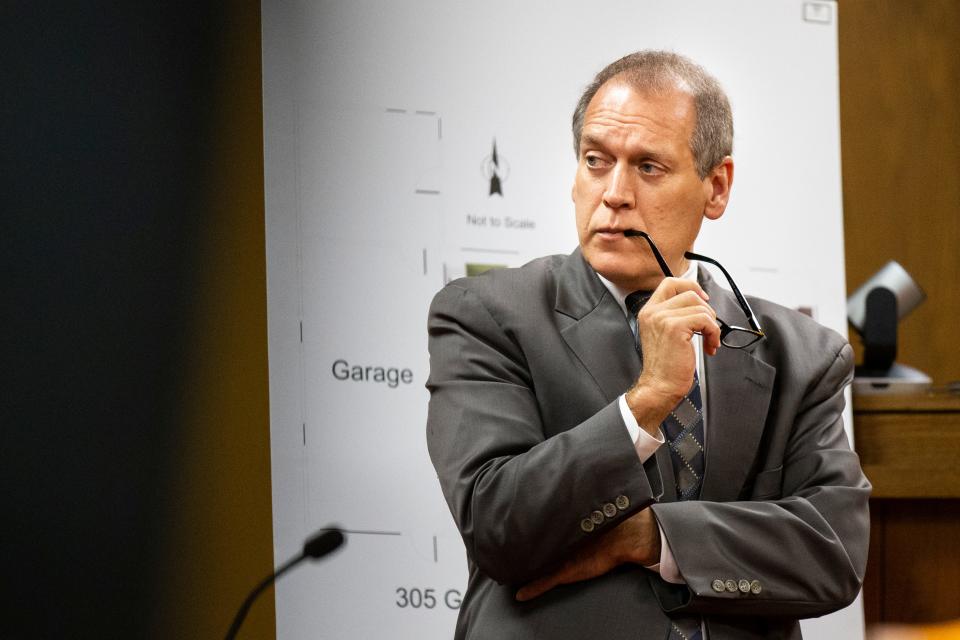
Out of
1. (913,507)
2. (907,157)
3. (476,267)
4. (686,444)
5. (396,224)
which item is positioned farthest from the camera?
(907,157)

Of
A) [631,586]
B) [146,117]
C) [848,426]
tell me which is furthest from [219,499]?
[848,426]

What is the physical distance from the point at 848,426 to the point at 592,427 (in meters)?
1.60

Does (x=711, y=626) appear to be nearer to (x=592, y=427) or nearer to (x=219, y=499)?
(x=592, y=427)

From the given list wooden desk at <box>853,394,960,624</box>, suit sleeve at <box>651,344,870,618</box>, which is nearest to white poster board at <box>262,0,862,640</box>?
wooden desk at <box>853,394,960,624</box>

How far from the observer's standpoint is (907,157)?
440cm

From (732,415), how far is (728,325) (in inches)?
7.2

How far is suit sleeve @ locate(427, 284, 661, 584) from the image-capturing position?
190cm

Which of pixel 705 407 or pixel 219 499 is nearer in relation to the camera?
pixel 705 407

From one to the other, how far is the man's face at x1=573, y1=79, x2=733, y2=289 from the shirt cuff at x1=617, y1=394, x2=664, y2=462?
1.01ft

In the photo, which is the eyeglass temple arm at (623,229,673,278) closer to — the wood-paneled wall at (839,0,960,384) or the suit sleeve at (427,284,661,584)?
the suit sleeve at (427,284,661,584)

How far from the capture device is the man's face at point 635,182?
219cm

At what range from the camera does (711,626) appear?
2008 mm

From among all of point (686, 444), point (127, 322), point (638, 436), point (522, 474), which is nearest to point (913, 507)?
point (686, 444)

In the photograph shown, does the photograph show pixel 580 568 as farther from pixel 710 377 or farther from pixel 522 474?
pixel 710 377
